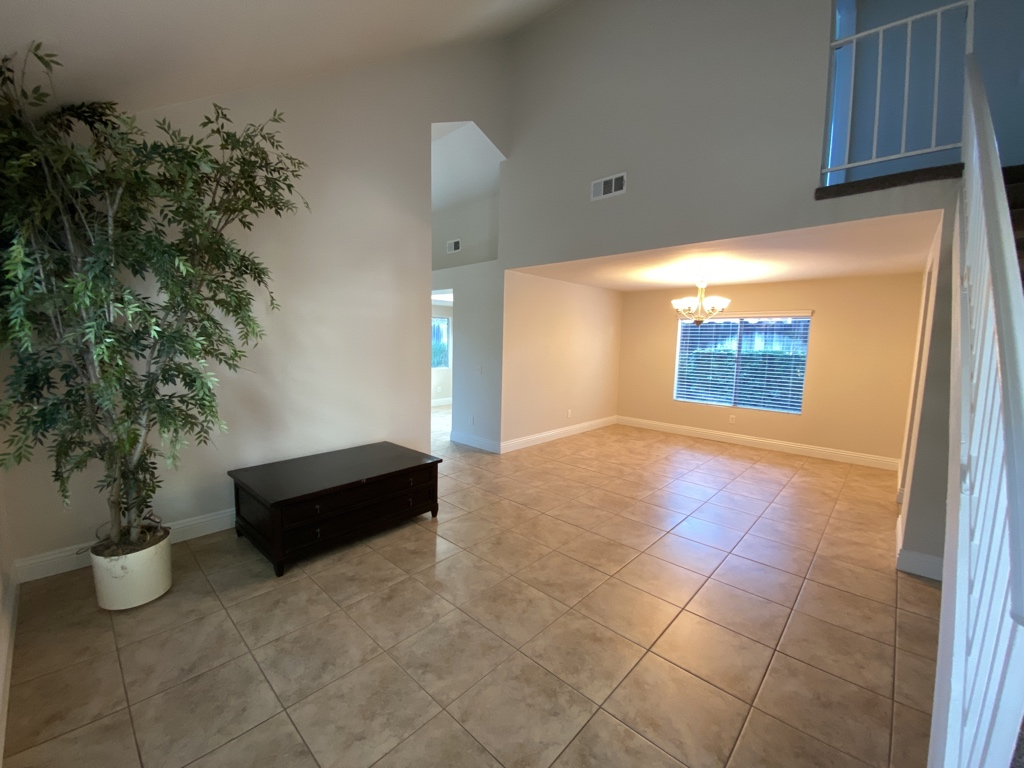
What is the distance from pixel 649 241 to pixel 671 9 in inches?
76.1

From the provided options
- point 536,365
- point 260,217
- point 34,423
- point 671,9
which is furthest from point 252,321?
point 671,9

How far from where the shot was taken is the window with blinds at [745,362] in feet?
18.1

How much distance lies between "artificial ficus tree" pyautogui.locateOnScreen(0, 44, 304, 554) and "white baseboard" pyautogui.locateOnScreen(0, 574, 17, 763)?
42cm

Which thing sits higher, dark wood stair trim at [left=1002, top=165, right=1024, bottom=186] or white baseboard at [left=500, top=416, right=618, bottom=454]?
dark wood stair trim at [left=1002, top=165, right=1024, bottom=186]

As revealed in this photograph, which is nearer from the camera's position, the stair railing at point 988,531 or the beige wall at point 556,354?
the stair railing at point 988,531

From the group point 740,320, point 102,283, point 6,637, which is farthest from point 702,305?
point 6,637

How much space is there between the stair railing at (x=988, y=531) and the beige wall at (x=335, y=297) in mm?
3676

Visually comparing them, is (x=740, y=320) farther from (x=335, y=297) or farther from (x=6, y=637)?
(x=6, y=637)

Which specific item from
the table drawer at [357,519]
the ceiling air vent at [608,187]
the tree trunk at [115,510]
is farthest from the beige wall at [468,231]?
the tree trunk at [115,510]

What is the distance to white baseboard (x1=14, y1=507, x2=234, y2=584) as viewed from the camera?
2.44 m

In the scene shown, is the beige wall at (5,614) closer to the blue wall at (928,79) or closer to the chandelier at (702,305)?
the chandelier at (702,305)

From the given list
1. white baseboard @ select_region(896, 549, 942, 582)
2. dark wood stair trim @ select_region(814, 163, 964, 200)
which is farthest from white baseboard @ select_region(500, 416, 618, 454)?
dark wood stair trim @ select_region(814, 163, 964, 200)

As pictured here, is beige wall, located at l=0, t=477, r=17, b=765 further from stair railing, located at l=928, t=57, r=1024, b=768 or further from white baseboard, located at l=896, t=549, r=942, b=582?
white baseboard, located at l=896, t=549, r=942, b=582

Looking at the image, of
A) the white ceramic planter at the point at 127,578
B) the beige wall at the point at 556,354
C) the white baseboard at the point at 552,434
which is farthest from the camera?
the white baseboard at the point at 552,434
